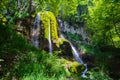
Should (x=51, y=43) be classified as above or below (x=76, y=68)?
above

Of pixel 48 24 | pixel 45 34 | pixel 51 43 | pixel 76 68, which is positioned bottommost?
pixel 76 68

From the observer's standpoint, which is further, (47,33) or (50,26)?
(50,26)

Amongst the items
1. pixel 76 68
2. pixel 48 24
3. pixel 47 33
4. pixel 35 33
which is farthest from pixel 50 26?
pixel 76 68

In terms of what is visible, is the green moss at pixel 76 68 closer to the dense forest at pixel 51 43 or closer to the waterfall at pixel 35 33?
the dense forest at pixel 51 43

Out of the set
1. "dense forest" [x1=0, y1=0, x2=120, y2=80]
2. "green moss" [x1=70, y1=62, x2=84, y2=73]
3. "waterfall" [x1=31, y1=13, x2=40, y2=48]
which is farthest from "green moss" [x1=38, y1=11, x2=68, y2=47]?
"green moss" [x1=70, y1=62, x2=84, y2=73]

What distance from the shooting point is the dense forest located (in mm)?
7542

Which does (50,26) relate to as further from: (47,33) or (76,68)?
(76,68)

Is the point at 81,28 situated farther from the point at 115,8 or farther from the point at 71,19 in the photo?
the point at 115,8

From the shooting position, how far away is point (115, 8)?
19.0m

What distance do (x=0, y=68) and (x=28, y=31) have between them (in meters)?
13.1

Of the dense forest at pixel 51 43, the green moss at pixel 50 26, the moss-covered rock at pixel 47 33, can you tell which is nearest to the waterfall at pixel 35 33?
the dense forest at pixel 51 43

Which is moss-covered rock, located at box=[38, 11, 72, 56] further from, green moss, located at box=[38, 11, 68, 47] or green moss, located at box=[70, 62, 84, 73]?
green moss, located at box=[70, 62, 84, 73]

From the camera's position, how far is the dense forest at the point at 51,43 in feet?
24.7

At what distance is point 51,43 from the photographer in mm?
19969
